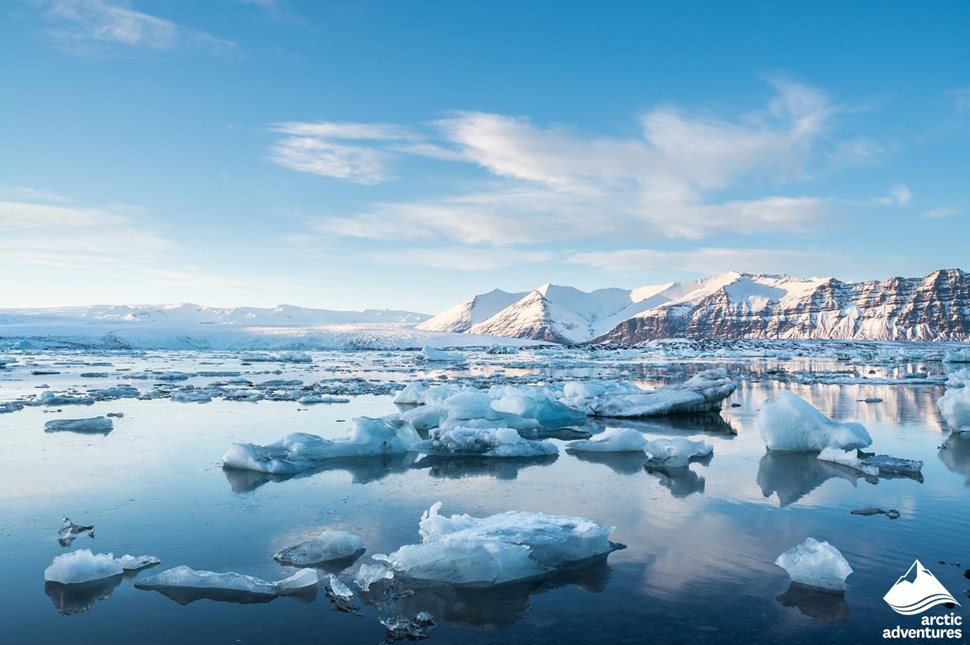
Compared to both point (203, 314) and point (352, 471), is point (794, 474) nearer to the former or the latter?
point (352, 471)

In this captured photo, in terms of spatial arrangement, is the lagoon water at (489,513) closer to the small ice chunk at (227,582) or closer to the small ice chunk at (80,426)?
the small ice chunk at (227,582)

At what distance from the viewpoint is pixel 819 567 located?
193 inches

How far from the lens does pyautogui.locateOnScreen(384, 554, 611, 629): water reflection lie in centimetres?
442

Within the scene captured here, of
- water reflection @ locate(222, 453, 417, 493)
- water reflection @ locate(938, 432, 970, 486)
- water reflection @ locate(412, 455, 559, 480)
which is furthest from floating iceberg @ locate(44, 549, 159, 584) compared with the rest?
water reflection @ locate(938, 432, 970, 486)

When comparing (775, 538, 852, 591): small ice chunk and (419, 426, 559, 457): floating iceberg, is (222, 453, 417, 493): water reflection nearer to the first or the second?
(419, 426, 559, 457): floating iceberg

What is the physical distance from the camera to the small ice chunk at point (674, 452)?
942 centimetres

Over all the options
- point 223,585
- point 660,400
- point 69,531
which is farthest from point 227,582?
point 660,400

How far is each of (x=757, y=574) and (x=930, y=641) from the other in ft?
4.00

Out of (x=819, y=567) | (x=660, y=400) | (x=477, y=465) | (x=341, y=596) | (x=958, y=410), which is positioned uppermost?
(x=958, y=410)

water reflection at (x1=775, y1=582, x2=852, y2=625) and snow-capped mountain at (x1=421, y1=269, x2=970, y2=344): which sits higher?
snow-capped mountain at (x1=421, y1=269, x2=970, y2=344)

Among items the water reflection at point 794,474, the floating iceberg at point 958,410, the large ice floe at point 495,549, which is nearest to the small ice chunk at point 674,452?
the water reflection at point 794,474

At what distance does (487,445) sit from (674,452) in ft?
9.33

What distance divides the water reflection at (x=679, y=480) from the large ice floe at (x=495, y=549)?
8.08ft

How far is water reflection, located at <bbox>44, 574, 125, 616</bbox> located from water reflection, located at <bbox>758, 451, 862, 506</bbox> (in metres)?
6.42
